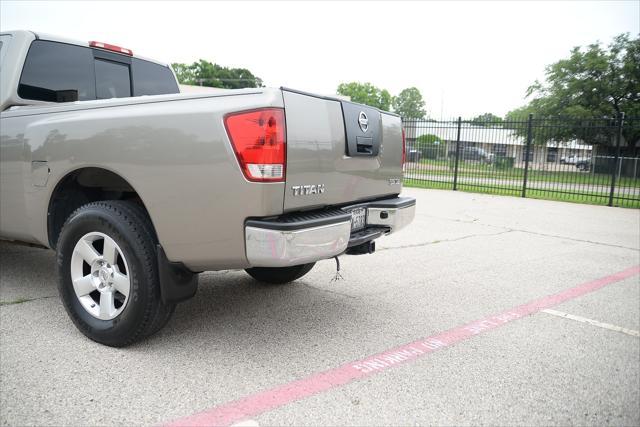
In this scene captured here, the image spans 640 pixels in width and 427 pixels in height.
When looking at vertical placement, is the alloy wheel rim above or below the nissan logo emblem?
below

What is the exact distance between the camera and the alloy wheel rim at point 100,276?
122 inches

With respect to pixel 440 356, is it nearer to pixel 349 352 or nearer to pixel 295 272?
pixel 349 352

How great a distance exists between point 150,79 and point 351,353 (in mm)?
3318

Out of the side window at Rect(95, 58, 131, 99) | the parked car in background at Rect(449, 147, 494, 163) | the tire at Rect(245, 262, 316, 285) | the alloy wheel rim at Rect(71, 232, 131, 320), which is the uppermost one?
the side window at Rect(95, 58, 131, 99)

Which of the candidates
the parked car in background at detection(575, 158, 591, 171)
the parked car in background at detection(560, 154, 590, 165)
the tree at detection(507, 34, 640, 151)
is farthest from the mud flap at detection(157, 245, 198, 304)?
the tree at detection(507, 34, 640, 151)

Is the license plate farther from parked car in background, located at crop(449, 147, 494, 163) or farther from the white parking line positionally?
parked car in background, located at crop(449, 147, 494, 163)

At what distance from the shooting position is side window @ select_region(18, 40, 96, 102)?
395 cm

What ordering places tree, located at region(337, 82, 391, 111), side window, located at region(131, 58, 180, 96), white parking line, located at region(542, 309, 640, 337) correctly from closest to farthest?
1. white parking line, located at region(542, 309, 640, 337)
2. side window, located at region(131, 58, 180, 96)
3. tree, located at region(337, 82, 391, 111)

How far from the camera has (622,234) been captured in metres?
8.46

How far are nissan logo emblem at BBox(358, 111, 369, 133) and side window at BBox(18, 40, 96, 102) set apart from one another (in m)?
2.23

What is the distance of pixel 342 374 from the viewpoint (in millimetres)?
2885

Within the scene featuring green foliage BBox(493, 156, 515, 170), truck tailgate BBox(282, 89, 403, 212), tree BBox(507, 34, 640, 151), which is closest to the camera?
truck tailgate BBox(282, 89, 403, 212)

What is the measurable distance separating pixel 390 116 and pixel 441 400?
2.19 meters

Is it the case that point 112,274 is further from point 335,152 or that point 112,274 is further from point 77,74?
point 77,74
